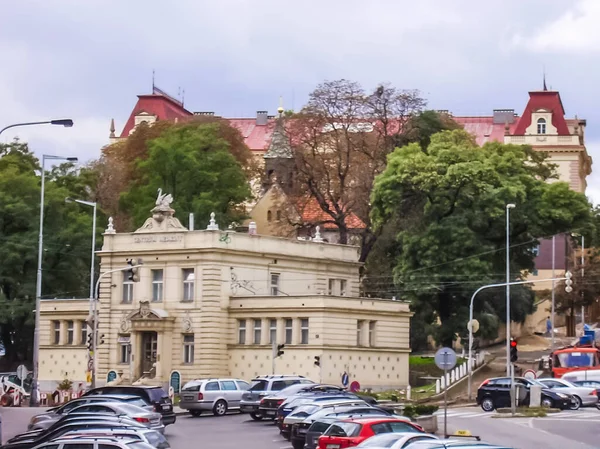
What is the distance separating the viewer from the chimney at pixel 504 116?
150 m

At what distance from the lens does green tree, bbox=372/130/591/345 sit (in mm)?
82500

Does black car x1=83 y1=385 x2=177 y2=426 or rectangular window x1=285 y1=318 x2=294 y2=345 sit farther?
rectangular window x1=285 y1=318 x2=294 y2=345

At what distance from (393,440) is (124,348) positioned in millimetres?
52798

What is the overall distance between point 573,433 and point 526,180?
4026 cm

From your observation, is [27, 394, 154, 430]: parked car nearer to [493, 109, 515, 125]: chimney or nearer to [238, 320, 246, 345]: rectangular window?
[238, 320, 246, 345]: rectangular window

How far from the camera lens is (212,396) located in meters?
58.2

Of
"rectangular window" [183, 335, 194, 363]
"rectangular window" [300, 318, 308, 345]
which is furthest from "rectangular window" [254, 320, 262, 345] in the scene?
"rectangular window" [183, 335, 194, 363]

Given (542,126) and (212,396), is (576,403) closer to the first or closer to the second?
(212,396)

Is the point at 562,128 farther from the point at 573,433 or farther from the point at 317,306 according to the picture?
the point at 573,433

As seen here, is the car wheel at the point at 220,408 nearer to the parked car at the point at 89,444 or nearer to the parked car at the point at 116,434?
the parked car at the point at 116,434

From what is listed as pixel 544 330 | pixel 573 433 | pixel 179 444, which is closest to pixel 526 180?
pixel 544 330

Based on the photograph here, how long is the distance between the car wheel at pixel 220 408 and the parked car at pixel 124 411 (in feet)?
55.2

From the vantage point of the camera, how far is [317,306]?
74.6 m

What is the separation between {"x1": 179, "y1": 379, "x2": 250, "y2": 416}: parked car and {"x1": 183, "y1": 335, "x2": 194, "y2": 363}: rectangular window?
18.7 m
